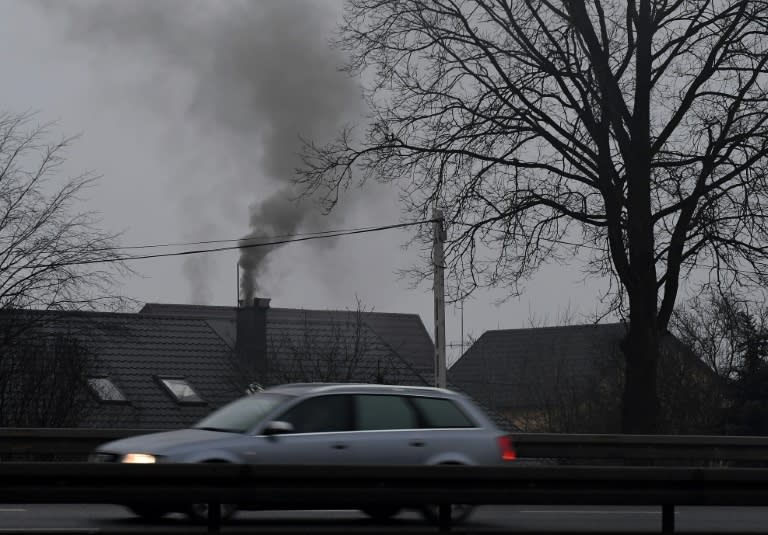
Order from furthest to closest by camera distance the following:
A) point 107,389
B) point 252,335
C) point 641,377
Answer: point 252,335 → point 107,389 → point 641,377

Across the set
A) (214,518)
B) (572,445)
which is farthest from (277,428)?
(572,445)

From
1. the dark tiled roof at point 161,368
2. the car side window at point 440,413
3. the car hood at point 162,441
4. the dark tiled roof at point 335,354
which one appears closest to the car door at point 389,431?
the car side window at point 440,413

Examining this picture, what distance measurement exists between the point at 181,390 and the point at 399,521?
98.5ft

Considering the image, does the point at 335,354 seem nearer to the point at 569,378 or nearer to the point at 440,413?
the point at 569,378

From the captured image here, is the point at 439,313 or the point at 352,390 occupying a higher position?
the point at 439,313

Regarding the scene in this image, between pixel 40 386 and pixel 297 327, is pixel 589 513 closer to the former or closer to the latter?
pixel 40 386

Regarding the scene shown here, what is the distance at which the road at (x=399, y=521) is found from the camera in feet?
35.1

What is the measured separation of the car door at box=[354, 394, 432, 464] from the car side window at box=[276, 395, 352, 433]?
125 millimetres

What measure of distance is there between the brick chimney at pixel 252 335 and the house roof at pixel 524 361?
2331 cm

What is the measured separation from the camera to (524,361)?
230ft

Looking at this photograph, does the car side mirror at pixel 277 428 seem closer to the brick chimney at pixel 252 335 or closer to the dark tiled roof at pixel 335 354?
the dark tiled roof at pixel 335 354

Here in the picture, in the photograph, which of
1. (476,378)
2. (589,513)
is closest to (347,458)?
(589,513)

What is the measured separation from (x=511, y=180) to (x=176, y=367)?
21826 millimetres

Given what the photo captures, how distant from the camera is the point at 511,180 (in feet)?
76.4
